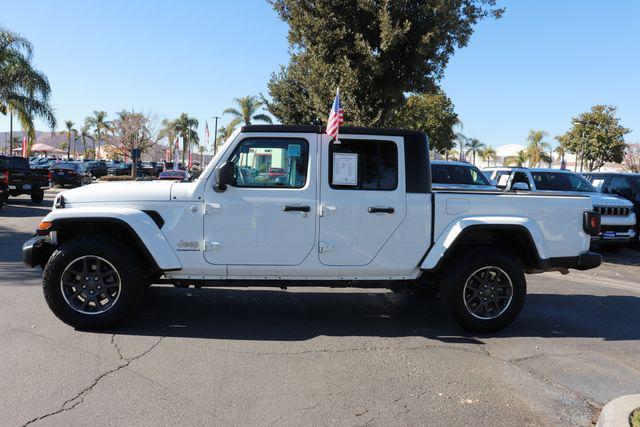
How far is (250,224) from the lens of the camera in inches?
203

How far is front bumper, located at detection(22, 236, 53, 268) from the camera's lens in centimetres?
525

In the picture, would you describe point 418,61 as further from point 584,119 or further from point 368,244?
point 584,119

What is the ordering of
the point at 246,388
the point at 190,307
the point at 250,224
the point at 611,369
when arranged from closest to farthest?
the point at 246,388
the point at 611,369
the point at 250,224
the point at 190,307

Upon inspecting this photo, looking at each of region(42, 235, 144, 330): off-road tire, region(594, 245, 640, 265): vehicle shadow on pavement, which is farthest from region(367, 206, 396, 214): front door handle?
region(594, 245, 640, 265): vehicle shadow on pavement

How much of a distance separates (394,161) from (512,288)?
1.81 metres

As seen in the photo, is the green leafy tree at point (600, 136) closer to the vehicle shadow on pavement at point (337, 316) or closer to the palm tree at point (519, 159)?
the palm tree at point (519, 159)

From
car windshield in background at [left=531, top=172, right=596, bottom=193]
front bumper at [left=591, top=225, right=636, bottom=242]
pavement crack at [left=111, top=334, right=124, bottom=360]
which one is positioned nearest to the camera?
pavement crack at [left=111, top=334, right=124, bottom=360]

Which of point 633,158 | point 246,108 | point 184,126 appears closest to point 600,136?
point 633,158

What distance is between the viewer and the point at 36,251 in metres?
5.29

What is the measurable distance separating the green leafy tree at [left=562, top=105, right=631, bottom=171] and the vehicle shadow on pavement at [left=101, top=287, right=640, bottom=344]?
120 feet

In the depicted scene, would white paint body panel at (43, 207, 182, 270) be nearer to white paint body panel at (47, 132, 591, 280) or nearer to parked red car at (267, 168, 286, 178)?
white paint body panel at (47, 132, 591, 280)

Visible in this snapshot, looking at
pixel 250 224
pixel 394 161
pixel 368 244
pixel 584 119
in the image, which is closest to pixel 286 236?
pixel 250 224

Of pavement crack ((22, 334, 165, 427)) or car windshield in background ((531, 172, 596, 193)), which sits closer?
pavement crack ((22, 334, 165, 427))

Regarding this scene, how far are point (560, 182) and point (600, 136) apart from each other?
1206 inches
